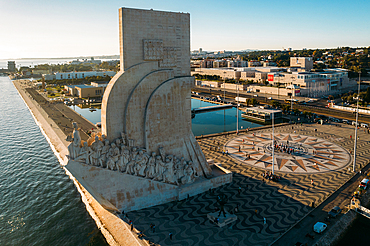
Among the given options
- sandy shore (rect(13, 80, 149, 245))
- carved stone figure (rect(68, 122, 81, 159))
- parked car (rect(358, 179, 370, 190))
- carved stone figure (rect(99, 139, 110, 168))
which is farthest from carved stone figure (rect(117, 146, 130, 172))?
parked car (rect(358, 179, 370, 190))

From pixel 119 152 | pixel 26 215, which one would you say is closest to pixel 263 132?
pixel 119 152

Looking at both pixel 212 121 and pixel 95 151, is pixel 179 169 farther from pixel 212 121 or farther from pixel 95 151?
pixel 212 121

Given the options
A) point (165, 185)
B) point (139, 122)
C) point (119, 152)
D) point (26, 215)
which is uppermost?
point (139, 122)

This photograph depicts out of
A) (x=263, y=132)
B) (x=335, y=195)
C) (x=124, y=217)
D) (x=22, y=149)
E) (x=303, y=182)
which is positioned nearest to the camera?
(x=124, y=217)

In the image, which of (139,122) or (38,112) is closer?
(139,122)

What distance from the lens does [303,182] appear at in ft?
111

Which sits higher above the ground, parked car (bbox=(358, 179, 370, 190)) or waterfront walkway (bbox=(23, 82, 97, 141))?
waterfront walkway (bbox=(23, 82, 97, 141))

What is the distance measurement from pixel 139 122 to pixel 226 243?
1337cm

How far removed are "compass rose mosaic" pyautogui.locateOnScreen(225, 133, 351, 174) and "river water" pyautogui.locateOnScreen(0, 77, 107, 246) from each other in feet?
74.9

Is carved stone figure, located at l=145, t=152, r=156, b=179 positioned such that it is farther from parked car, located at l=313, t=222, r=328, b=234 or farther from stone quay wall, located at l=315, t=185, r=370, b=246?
stone quay wall, located at l=315, t=185, r=370, b=246

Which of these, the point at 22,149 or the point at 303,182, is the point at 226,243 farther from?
the point at 22,149

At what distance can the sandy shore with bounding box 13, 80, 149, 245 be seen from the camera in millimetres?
23772

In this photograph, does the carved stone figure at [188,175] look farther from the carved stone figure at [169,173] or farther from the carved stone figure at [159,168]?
the carved stone figure at [159,168]

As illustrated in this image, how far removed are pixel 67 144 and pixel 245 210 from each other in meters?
35.4
